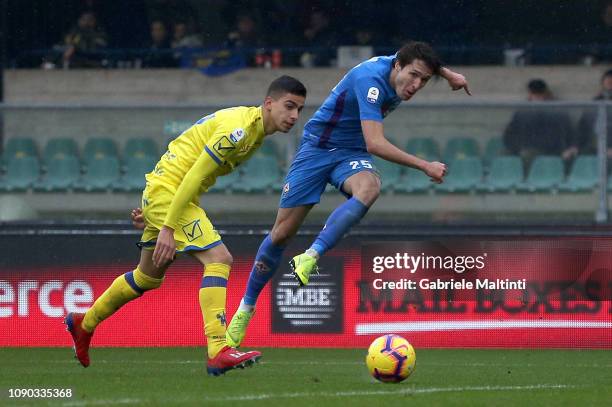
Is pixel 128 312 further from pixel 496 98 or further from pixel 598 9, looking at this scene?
pixel 598 9

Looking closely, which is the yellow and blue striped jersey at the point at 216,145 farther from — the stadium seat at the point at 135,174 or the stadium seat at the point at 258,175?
the stadium seat at the point at 135,174

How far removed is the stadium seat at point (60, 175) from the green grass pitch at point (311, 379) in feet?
6.06

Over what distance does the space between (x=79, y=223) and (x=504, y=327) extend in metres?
3.86

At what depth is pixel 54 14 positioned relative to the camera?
13.9 meters

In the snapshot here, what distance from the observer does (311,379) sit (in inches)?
314

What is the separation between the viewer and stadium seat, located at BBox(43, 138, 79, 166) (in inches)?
479

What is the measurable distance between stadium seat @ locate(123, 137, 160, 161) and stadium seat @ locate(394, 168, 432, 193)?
2.27 metres

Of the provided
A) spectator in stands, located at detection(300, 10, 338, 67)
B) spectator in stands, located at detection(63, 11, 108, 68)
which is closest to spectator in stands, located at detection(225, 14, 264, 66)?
spectator in stands, located at detection(300, 10, 338, 67)

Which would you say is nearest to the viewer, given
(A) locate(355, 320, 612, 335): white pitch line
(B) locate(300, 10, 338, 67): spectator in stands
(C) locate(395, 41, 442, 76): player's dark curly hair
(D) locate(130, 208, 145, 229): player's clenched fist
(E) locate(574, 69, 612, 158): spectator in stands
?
(C) locate(395, 41, 442, 76): player's dark curly hair

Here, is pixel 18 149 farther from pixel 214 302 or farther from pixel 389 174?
pixel 214 302

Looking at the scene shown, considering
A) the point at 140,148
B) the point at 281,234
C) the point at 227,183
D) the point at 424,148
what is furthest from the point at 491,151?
the point at 281,234

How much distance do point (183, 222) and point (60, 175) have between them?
14.5 feet

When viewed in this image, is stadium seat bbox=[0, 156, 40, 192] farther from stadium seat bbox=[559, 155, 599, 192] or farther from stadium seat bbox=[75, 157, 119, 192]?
stadium seat bbox=[559, 155, 599, 192]

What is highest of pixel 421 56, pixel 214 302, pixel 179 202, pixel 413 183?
pixel 421 56
